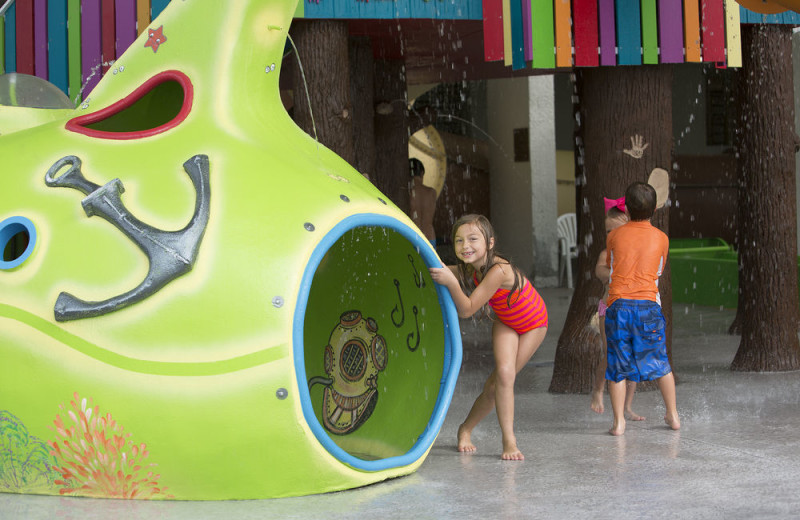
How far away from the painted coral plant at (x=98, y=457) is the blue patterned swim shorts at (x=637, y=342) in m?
2.48

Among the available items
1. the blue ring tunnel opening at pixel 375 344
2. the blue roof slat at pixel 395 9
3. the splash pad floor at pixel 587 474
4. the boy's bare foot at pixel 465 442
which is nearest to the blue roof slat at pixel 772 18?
the blue roof slat at pixel 395 9

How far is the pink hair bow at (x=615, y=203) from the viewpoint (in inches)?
241

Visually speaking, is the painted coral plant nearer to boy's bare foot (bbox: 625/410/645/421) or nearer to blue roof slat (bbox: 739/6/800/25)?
boy's bare foot (bbox: 625/410/645/421)

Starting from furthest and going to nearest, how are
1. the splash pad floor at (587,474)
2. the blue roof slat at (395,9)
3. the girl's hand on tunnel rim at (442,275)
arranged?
the blue roof slat at (395,9)
the girl's hand on tunnel rim at (442,275)
the splash pad floor at (587,474)

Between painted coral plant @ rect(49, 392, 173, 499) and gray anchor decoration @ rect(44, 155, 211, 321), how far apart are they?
36 cm

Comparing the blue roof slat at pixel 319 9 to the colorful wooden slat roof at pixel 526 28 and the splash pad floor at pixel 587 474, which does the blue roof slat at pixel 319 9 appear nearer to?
→ the colorful wooden slat roof at pixel 526 28

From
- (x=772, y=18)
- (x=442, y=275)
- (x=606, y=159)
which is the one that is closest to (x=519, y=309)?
(x=442, y=275)

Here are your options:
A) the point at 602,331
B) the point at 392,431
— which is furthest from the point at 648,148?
the point at 392,431

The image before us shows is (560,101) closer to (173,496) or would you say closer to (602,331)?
(602,331)

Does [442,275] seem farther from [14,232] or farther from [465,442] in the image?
[14,232]

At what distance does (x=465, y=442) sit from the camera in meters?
5.08

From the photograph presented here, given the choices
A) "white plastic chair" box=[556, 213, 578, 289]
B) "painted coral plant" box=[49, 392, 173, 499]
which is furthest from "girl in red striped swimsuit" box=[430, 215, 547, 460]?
"white plastic chair" box=[556, 213, 578, 289]

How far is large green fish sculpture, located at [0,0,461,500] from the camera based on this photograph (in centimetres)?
400

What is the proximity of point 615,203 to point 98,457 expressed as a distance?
3394 millimetres
